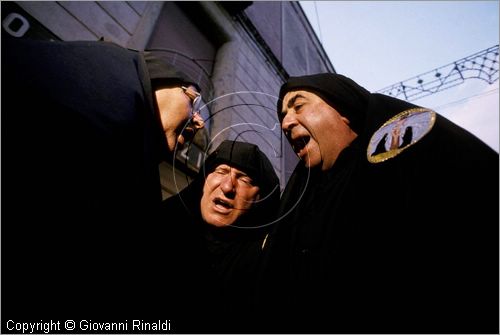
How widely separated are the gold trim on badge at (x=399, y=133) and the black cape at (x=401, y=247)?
0.03 metres

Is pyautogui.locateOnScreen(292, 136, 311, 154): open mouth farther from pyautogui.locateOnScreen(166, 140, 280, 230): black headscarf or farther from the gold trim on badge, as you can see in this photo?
the gold trim on badge

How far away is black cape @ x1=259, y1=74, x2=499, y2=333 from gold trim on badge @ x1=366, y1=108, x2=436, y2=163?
0.03 m

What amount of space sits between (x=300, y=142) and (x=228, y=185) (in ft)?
3.12

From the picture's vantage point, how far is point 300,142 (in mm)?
2146

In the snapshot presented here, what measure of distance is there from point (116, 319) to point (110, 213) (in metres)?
0.67

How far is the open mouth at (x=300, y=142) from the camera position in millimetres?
2078

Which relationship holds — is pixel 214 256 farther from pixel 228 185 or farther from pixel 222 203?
pixel 228 185

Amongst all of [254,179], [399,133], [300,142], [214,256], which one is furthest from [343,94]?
[214,256]

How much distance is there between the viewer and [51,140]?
877 millimetres

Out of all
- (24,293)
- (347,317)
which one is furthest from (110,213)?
(347,317)

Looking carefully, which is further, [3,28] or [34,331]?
[3,28]

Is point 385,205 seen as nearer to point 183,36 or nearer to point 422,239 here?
point 422,239

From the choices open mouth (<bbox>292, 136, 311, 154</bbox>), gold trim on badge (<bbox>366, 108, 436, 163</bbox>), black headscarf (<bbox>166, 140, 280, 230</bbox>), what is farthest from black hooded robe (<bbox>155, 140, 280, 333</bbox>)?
gold trim on badge (<bbox>366, 108, 436, 163</bbox>)

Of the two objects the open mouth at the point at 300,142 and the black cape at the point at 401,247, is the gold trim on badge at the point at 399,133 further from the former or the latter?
the open mouth at the point at 300,142
